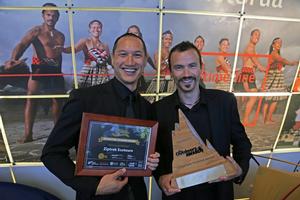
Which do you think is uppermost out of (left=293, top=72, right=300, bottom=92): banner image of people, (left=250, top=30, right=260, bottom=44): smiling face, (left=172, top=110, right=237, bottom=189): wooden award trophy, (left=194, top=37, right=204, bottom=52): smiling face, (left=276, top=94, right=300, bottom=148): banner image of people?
(left=250, top=30, right=260, bottom=44): smiling face

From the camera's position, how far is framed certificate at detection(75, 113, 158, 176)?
120 cm

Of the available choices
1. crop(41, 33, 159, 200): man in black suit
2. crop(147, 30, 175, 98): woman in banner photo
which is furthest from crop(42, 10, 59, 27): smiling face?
crop(41, 33, 159, 200): man in black suit

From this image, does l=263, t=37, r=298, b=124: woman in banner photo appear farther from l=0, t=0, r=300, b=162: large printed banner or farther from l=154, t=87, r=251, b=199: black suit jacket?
l=154, t=87, r=251, b=199: black suit jacket

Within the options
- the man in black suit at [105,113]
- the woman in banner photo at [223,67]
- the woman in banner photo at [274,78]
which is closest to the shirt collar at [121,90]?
the man in black suit at [105,113]

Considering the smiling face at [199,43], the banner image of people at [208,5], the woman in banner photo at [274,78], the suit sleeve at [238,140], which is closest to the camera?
the suit sleeve at [238,140]

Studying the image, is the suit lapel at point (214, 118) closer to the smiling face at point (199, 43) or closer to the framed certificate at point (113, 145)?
the framed certificate at point (113, 145)

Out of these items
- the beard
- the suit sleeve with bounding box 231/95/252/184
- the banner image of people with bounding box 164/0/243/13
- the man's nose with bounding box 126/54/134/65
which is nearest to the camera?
the man's nose with bounding box 126/54/134/65

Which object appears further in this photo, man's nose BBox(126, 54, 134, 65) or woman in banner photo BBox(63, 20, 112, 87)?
woman in banner photo BBox(63, 20, 112, 87)

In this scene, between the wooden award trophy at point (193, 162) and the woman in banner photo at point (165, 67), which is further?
the woman in banner photo at point (165, 67)

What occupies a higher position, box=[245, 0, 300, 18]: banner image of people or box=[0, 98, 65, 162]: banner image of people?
box=[245, 0, 300, 18]: banner image of people

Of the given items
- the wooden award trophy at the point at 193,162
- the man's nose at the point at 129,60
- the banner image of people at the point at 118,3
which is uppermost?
the banner image of people at the point at 118,3

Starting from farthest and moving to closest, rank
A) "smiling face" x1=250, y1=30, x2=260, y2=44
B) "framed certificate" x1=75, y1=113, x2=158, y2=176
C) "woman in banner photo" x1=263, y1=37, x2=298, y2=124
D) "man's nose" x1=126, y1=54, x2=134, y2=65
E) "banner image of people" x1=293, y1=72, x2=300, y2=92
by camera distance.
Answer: "banner image of people" x1=293, y1=72, x2=300, y2=92 < "woman in banner photo" x1=263, y1=37, x2=298, y2=124 < "smiling face" x1=250, y1=30, x2=260, y2=44 < "man's nose" x1=126, y1=54, x2=134, y2=65 < "framed certificate" x1=75, y1=113, x2=158, y2=176

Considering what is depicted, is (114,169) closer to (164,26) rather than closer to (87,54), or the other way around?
(87,54)

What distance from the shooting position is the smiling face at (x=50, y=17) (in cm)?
220
